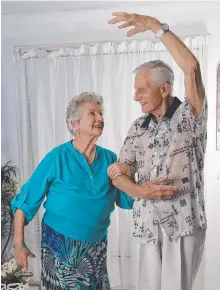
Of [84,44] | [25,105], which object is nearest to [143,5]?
[84,44]

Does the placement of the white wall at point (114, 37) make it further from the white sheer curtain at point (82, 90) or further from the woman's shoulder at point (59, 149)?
the woman's shoulder at point (59, 149)

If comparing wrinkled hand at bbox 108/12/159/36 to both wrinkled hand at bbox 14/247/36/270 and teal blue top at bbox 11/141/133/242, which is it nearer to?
teal blue top at bbox 11/141/133/242

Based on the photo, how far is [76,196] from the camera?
1975mm

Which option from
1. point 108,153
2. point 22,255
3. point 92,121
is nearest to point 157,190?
point 108,153

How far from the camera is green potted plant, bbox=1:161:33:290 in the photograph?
2.05 meters

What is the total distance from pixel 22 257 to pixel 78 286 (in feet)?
0.83

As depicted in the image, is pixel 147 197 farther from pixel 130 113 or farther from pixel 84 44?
pixel 84 44

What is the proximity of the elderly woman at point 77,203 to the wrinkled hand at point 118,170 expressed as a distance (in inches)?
1.1

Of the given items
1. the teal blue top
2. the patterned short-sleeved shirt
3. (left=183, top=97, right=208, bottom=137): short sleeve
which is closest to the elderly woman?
the teal blue top

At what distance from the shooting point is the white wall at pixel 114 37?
1939 mm

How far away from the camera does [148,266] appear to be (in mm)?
1963

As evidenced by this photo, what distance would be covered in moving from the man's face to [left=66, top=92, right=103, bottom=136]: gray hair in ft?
0.52

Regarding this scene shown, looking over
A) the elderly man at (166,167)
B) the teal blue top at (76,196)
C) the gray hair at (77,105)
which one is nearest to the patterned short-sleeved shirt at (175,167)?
the elderly man at (166,167)

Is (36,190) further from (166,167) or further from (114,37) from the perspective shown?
(114,37)
